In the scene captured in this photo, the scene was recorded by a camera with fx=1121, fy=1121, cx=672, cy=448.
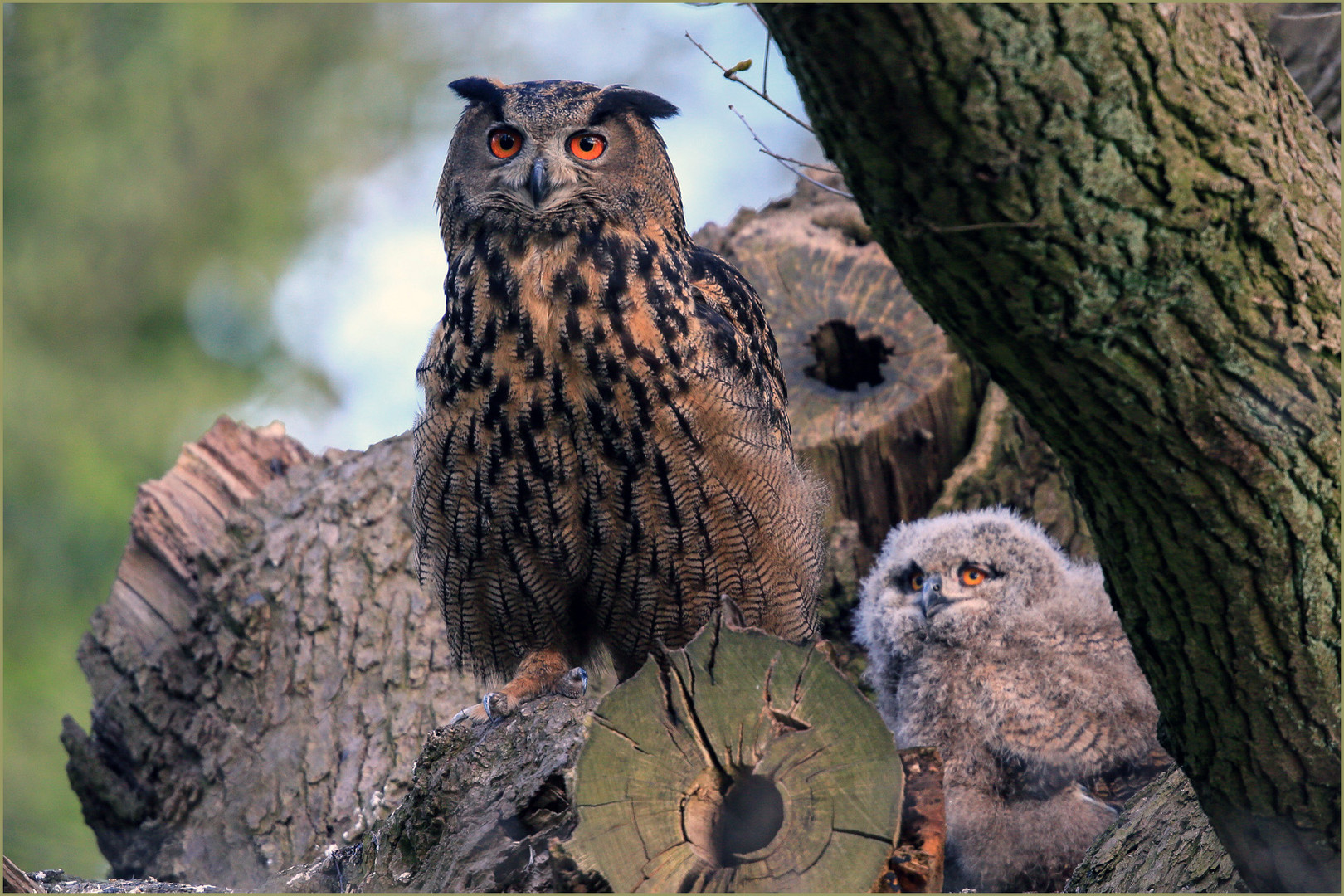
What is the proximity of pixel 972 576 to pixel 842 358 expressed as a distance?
4.36 feet

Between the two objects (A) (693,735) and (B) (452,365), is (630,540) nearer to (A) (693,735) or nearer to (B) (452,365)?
(B) (452,365)

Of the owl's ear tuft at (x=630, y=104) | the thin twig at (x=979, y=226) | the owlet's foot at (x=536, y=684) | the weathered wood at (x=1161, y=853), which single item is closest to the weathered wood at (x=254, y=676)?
the owlet's foot at (x=536, y=684)

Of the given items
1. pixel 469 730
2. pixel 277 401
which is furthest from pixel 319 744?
pixel 277 401

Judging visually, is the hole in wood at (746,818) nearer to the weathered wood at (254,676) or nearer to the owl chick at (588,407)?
the owl chick at (588,407)

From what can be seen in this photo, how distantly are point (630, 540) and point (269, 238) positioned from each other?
553 cm

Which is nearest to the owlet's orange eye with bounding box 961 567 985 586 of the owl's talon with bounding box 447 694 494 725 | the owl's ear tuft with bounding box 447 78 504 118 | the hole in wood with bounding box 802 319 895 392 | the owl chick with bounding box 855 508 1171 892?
the owl chick with bounding box 855 508 1171 892

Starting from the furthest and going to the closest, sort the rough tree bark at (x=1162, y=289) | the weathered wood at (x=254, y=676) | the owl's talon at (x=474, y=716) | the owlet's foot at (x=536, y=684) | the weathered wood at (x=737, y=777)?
the weathered wood at (x=254, y=676)
the owlet's foot at (x=536, y=684)
the owl's talon at (x=474, y=716)
the weathered wood at (x=737, y=777)
the rough tree bark at (x=1162, y=289)

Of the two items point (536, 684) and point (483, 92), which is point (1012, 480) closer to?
point (536, 684)

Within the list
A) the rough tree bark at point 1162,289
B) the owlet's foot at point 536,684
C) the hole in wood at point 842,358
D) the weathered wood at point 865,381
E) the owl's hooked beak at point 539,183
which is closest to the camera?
the rough tree bark at point 1162,289

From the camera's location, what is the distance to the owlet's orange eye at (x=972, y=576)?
3.58 metres

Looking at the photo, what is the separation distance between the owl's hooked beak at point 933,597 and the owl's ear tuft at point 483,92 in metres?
1.90

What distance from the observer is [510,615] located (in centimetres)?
311

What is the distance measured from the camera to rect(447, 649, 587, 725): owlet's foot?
2.91 meters

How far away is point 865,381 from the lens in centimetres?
460
